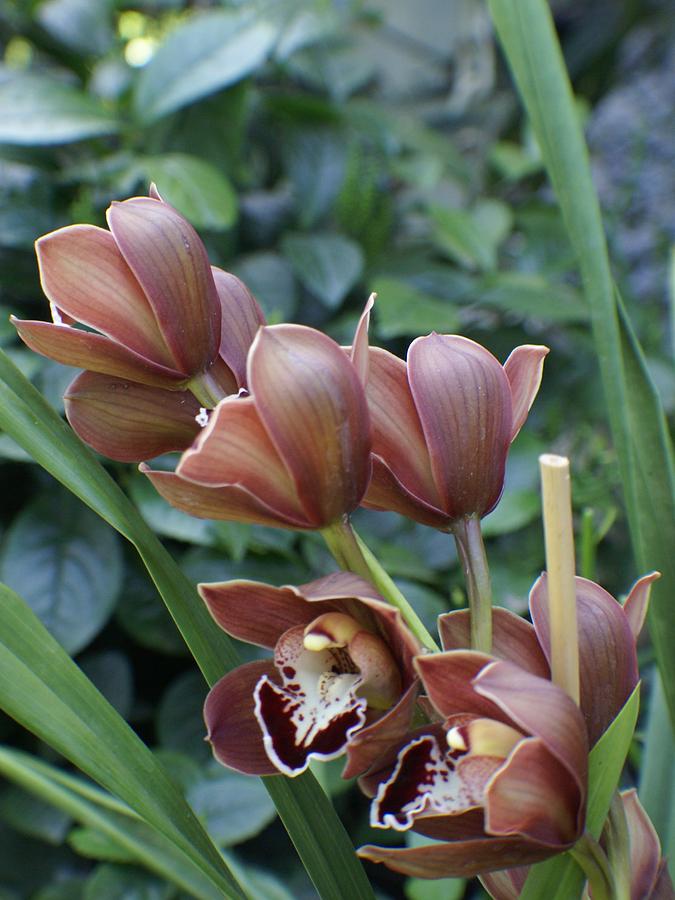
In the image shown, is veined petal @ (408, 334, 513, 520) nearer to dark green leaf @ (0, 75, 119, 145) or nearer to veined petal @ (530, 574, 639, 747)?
veined petal @ (530, 574, 639, 747)

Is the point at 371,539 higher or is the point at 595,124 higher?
the point at 595,124

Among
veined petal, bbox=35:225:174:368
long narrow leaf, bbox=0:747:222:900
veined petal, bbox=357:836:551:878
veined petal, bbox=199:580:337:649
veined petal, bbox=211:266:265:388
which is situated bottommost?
long narrow leaf, bbox=0:747:222:900

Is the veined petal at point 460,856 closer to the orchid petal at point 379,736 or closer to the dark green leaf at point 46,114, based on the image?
the orchid petal at point 379,736

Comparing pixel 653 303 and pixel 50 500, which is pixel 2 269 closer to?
pixel 50 500

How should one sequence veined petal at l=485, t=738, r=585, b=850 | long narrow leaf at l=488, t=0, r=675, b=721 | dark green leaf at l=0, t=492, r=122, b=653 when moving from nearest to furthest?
veined petal at l=485, t=738, r=585, b=850, long narrow leaf at l=488, t=0, r=675, b=721, dark green leaf at l=0, t=492, r=122, b=653

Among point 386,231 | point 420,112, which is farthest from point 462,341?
point 420,112

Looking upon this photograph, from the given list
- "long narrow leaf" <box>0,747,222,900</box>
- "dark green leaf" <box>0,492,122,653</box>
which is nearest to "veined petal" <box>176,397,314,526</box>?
"long narrow leaf" <box>0,747,222,900</box>

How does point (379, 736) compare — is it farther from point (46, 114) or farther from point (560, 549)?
point (46, 114)
